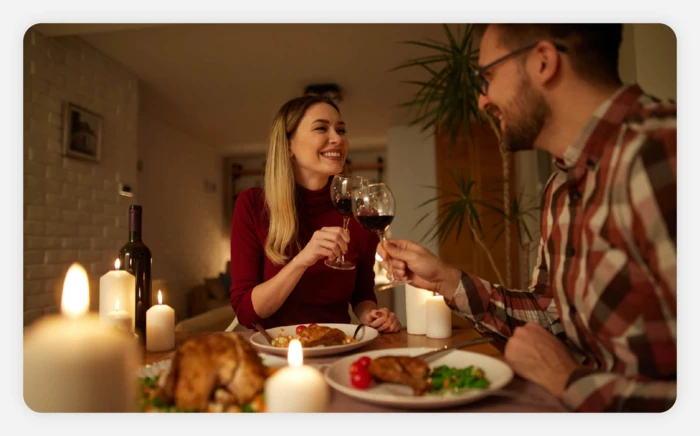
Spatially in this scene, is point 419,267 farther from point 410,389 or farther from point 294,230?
point 294,230

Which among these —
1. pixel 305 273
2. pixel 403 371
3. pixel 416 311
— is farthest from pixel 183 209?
pixel 403 371

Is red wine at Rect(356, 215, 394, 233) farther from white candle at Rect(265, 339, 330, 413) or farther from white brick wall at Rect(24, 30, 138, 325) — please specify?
white brick wall at Rect(24, 30, 138, 325)

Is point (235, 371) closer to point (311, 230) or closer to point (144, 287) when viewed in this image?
point (144, 287)

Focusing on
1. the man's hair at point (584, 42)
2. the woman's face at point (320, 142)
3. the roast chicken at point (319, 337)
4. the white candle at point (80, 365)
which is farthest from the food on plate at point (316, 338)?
the man's hair at point (584, 42)

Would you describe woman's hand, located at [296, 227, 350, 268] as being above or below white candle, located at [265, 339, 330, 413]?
above

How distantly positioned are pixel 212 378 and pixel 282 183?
2.91 feet

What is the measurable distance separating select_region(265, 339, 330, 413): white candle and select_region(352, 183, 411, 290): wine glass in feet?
1.32

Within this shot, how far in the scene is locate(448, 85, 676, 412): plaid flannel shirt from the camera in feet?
2.01

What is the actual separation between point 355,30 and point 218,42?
1.40ft

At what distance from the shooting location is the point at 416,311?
108 centimetres

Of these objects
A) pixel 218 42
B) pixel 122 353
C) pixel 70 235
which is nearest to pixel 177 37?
pixel 218 42

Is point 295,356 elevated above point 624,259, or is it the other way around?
point 624,259

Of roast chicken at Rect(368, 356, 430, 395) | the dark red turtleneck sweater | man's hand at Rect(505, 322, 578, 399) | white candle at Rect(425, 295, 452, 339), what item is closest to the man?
man's hand at Rect(505, 322, 578, 399)

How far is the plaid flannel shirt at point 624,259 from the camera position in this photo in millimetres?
612
